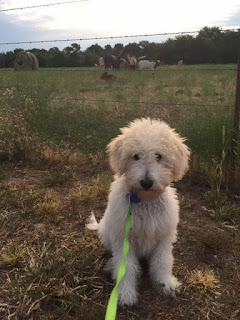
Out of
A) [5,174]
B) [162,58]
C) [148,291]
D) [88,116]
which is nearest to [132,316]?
[148,291]

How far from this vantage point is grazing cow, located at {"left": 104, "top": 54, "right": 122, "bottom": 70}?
10069 millimetres

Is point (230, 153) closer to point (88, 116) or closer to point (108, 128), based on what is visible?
point (108, 128)

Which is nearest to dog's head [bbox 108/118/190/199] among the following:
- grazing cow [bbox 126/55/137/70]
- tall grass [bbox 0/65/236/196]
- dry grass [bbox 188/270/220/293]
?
dry grass [bbox 188/270/220/293]

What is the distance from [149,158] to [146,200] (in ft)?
1.38

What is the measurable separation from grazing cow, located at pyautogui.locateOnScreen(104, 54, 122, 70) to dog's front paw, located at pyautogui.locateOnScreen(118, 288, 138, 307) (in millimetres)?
8158

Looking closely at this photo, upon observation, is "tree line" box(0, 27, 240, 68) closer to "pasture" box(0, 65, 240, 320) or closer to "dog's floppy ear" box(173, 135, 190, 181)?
"pasture" box(0, 65, 240, 320)

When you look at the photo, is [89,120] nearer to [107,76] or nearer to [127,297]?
[127,297]

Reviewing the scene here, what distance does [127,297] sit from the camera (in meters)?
2.64

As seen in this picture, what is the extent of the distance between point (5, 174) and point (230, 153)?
10.9ft

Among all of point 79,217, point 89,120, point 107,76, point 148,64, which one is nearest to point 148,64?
point 148,64

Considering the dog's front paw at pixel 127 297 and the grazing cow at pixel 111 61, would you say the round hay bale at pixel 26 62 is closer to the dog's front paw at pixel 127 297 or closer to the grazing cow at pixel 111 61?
the grazing cow at pixel 111 61

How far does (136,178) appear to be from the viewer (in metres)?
2.43

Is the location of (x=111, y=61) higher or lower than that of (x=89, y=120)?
higher

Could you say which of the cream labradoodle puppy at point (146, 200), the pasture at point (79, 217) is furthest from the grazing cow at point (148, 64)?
the cream labradoodle puppy at point (146, 200)
